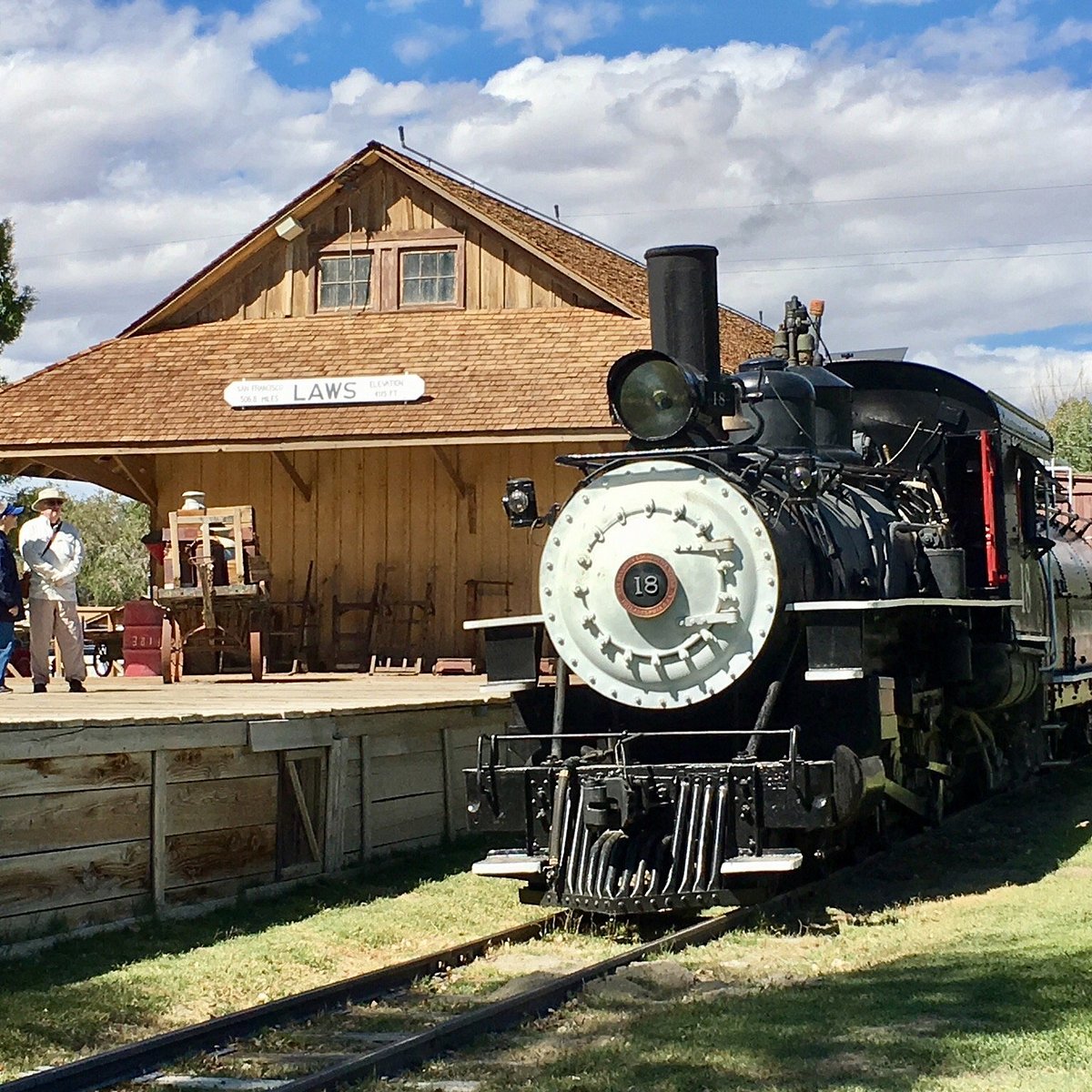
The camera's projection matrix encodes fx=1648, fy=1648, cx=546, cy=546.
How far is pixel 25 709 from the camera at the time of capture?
357 inches

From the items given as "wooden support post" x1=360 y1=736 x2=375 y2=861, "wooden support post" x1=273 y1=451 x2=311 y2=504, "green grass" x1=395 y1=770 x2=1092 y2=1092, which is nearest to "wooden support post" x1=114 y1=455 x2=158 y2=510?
"wooden support post" x1=273 y1=451 x2=311 y2=504

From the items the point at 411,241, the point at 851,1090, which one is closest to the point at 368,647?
the point at 411,241

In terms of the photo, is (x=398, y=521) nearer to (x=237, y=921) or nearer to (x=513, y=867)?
(x=237, y=921)

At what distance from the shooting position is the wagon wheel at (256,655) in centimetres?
1565

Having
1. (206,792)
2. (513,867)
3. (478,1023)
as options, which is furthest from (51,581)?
(478,1023)

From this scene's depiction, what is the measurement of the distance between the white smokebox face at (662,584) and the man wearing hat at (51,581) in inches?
197

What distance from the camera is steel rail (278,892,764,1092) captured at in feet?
17.6

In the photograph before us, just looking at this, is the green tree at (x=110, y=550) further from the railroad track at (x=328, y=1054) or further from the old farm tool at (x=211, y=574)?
the railroad track at (x=328, y=1054)

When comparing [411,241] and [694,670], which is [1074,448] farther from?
[694,670]

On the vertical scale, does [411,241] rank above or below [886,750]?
above

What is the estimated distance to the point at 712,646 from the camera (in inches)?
327

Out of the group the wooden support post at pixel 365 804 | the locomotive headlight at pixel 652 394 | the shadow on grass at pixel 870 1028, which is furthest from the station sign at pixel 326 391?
the shadow on grass at pixel 870 1028

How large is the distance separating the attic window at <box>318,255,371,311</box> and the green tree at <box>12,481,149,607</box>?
99.2 ft

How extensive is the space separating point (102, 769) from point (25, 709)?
1.24 m
